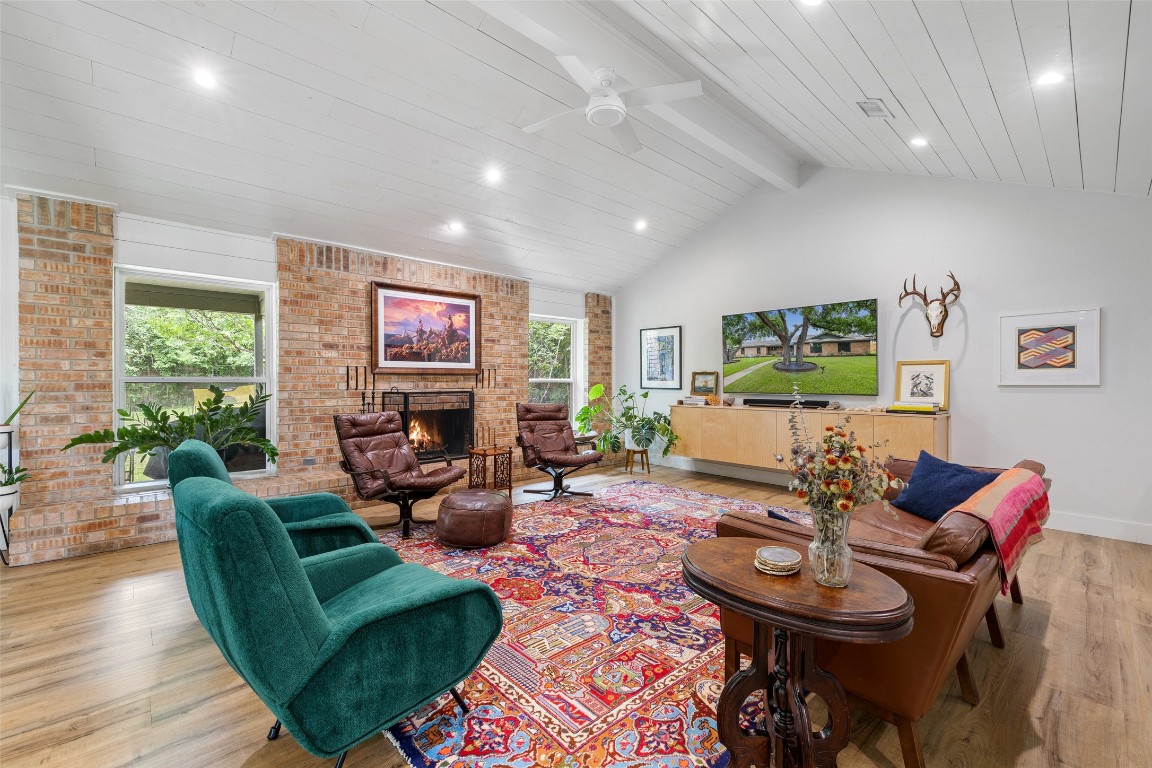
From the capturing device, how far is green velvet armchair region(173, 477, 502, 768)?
4.11 ft

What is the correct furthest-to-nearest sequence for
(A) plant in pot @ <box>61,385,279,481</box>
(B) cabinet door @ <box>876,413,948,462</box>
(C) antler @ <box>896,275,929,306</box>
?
(C) antler @ <box>896,275,929,306</box>
(B) cabinet door @ <box>876,413,948,462</box>
(A) plant in pot @ <box>61,385,279,481</box>

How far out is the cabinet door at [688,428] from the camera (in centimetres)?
613

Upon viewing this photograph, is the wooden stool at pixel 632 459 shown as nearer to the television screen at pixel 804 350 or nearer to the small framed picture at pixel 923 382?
the television screen at pixel 804 350

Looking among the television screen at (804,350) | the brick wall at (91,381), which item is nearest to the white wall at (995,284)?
the television screen at (804,350)

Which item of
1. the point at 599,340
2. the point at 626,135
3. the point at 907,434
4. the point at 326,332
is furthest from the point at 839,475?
the point at 599,340

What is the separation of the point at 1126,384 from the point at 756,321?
118 inches

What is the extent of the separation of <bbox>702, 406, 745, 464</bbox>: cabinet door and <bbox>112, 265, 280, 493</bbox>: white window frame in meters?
4.46

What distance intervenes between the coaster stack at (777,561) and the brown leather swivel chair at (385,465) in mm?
3015

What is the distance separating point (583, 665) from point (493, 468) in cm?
354

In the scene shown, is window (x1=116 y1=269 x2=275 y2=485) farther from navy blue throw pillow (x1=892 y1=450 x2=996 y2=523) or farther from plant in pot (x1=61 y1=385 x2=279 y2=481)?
navy blue throw pillow (x1=892 y1=450 x2=996 y2=523)

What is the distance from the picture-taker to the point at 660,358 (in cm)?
703

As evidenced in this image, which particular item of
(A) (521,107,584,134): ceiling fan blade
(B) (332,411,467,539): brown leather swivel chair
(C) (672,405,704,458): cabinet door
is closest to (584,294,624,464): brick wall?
(C) (672,405,704,458): cabinet door

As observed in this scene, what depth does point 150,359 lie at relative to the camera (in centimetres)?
423

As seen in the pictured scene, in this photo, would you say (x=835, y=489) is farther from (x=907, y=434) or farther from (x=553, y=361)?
(x=553, y=361)
